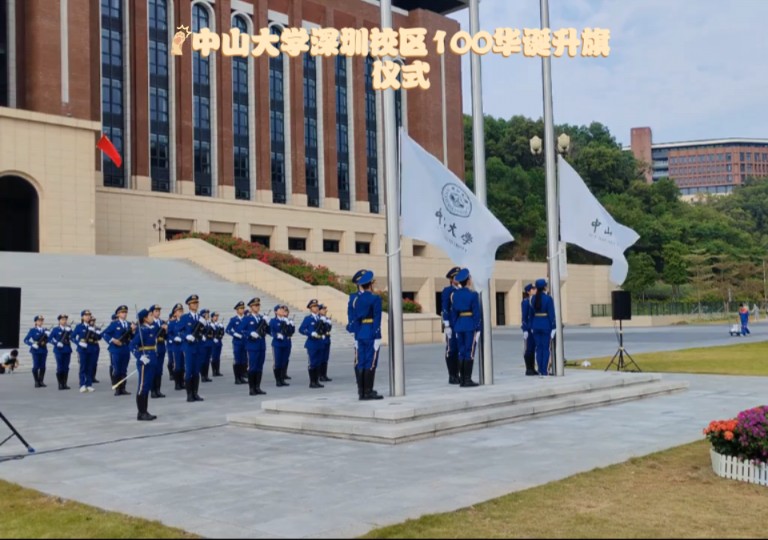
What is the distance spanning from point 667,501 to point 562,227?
8.64 meters

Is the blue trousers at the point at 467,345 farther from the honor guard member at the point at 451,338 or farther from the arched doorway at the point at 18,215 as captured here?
the arched doorway at the point at 18,215

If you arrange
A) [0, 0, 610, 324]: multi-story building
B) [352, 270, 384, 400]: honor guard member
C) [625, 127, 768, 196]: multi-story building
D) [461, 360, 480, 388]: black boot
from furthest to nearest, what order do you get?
1. [625, 127, 768, 196]: multi-story building
2. [0, 0, 610, 324]: multi-story building
3. [461, 360, 480, 388]: black boot
4. [352, 270, 384, 400]: honor guard member

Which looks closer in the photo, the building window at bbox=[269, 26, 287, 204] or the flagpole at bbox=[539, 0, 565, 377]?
the flagpole at bbox=[539, 0, 565, 377]

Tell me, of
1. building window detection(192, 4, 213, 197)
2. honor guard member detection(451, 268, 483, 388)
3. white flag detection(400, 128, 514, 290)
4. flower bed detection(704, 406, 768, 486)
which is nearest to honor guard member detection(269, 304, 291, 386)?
honor guard member detection(451, 268, 483, 388)

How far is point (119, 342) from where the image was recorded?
14562mm

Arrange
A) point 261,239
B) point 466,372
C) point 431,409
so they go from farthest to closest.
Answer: point 261,239 → point 466,372 → point 431,409

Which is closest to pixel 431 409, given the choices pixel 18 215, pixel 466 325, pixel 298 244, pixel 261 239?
pixel 466 325

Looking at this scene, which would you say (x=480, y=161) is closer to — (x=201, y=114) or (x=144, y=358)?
(x=144, y=358)

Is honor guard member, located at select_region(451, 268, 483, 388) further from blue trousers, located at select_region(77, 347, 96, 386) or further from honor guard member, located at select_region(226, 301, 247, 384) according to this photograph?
blue trousers, located at select_region(77, 347, 96, 386)

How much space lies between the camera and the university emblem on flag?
11.6m

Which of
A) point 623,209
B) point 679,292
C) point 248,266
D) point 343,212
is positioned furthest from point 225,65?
point 679,292

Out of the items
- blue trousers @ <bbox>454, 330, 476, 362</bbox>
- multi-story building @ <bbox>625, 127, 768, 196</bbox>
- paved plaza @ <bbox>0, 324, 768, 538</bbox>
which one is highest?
multi-story building @ <bbox>625, 127, 768, 196</bbox>

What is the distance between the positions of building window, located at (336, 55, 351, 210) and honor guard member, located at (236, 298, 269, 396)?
135 feet

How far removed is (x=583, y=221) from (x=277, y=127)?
40460 millimetres
